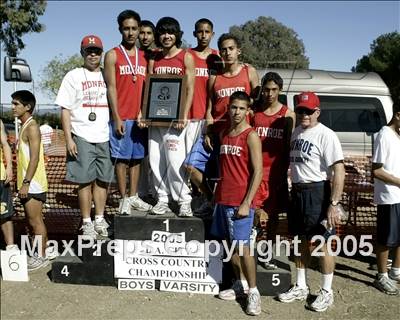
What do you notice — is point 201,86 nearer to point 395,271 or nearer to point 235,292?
point 235,292

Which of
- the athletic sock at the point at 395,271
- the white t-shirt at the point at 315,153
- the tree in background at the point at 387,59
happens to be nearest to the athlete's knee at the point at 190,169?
the white t-shirt at the point at 315,153

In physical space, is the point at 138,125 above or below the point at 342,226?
above

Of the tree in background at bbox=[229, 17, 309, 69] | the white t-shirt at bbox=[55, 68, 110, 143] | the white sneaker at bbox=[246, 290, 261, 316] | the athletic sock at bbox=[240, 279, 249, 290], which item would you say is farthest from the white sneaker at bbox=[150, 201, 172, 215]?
the tree in background at bbox=[229, 17, 309, 69]

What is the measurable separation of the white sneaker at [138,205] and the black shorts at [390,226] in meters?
2.41

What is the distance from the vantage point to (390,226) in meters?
4.52

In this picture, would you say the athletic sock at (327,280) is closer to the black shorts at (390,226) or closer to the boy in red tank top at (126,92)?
the black shorts at (390,226)

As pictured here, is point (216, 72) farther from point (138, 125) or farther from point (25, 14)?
point (25, 14)

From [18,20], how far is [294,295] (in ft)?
79.6

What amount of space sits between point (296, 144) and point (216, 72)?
1.20m

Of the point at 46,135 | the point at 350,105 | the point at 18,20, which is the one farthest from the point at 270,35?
the point at 350,105

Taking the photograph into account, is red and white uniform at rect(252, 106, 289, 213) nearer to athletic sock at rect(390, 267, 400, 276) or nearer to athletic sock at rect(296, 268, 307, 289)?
athletic sock at rect(296, 268, 307, 289)

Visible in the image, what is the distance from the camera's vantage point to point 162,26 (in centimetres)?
459

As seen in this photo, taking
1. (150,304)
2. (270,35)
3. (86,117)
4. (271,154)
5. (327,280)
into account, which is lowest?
(150,304)

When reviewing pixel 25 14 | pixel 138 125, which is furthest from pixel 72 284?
pixel 25 14
